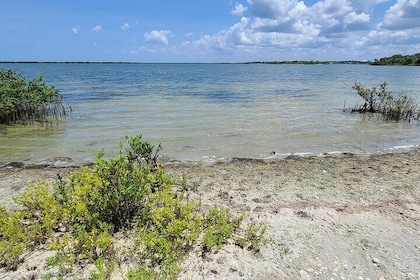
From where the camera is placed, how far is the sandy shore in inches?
159

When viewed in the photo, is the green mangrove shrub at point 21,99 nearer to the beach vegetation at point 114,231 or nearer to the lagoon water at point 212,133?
the lagoon water at point 212,133

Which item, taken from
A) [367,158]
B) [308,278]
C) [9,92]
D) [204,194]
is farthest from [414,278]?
[9,92]

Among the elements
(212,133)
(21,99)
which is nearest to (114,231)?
(212,133)

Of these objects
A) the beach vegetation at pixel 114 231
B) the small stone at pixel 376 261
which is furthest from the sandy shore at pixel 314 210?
the beach vegetation at pixel 114 231

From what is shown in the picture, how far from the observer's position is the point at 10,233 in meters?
4.15

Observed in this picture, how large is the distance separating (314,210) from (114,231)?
3.34 metres

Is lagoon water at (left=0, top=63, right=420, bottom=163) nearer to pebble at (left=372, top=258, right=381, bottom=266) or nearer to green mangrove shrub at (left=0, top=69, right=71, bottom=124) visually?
green mangrove shrub at (left=0, top=69, right=71, bottom=124)

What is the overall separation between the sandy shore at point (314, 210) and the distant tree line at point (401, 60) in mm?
129078

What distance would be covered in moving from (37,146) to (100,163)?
23.8ft

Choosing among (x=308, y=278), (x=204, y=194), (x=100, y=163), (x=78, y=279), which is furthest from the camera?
(x=204, y=194)

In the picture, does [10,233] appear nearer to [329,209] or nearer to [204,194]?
[204,194]

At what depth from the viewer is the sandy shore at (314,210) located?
404 centimetres

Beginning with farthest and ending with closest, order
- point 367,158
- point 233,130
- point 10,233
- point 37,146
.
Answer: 1. point 233,130
2. point 37,146
3. point 367,158
4. point 10,233

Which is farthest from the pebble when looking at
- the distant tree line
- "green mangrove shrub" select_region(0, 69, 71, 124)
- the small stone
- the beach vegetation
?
the distant tree line
